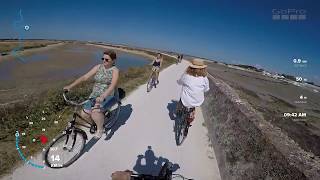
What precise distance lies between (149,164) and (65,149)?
1.90 metres

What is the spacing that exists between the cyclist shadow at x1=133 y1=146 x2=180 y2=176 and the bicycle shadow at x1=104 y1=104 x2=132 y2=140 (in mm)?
1291

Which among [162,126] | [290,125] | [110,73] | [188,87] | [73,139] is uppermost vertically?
[110,73]

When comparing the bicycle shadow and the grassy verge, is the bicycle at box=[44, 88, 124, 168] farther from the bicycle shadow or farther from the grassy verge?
the bicycle shadow

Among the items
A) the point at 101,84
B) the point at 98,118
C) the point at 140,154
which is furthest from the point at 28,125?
the point at 140,154

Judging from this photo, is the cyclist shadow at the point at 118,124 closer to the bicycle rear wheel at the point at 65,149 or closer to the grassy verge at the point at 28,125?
the bicycle rear wheel at the point at 65,149

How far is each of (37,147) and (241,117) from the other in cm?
504

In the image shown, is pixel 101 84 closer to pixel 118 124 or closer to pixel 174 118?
pixel 118 124

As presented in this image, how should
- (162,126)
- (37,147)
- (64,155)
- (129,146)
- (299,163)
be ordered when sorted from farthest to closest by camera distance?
(162,126), (129,146), (37,147), (64,155), (299,163)

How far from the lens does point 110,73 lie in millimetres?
6551

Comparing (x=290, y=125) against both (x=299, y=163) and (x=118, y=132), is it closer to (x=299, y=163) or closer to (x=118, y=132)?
(x=118, y=132)

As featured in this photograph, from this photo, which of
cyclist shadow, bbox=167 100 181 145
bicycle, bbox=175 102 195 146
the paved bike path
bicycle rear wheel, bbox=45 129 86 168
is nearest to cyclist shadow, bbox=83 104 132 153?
the paved bike path

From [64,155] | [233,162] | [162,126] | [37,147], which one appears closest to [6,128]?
[37,147]

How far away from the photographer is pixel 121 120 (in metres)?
9.69

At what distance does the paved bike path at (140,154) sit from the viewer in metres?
5.80
